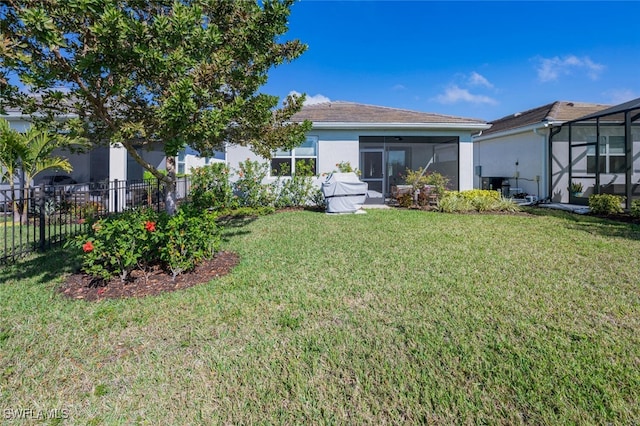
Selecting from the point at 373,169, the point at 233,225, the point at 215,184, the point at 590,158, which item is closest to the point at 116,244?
the point at 233,225

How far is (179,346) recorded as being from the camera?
9.85 ft

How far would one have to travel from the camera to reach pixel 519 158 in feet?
50.8

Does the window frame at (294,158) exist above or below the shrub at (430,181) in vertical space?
above

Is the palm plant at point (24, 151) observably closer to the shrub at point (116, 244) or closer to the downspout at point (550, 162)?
the shrub at point (116, 244)

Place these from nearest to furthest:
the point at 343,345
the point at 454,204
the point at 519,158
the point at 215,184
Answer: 1. the point at 343,345
2. the point at 454,204
3. the point at 215,184
4. the point at 519,158

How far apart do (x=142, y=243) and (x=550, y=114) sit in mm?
15602

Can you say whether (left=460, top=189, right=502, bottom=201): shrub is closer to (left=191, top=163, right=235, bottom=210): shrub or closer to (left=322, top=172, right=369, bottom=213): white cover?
(left=322, top=172, right=369, bottom=213): white cover

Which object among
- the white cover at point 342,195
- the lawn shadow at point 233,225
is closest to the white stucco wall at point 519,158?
the white cover at point 342,195

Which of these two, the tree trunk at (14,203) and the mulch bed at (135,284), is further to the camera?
the tree trunk at (14,203)

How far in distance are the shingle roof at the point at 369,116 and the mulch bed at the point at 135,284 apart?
8793 mm

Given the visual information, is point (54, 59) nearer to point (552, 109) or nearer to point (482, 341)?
point (482, 341)

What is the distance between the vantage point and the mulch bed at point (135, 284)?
4.20 meters

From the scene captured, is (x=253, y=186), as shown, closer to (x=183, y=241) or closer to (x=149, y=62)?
(x=183, y=241)

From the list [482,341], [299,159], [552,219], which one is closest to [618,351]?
[482,341]
